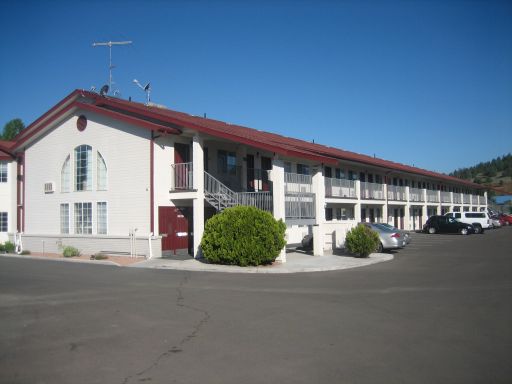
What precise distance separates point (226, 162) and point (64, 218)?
8.34 metres

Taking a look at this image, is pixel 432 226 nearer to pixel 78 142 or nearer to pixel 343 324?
pixel 78 142

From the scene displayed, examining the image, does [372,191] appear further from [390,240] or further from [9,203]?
[9,203]

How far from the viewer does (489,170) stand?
6855 inches

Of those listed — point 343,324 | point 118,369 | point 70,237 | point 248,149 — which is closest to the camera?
point 118,369

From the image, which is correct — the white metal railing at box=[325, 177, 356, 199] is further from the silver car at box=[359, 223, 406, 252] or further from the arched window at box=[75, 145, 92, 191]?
the arched window at box=[75, 145, 92, 191]

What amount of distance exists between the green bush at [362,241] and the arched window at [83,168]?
12033 millimetres

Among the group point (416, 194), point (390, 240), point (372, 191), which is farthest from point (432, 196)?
point (390, 240)

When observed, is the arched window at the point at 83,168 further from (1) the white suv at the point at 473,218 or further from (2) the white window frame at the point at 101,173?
(1) the white suv at the point at 473,218

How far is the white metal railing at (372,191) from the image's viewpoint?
34.1 meters

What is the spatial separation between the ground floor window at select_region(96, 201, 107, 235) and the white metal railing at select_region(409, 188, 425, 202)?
29.0 m

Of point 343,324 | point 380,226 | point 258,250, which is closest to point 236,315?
point 343,324

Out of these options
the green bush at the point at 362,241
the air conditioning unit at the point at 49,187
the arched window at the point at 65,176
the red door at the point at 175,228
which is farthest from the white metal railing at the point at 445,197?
the air conditioning unit at the point at 49,187

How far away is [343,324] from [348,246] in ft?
39.6

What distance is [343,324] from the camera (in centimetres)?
780
